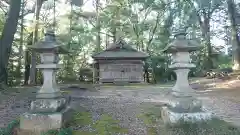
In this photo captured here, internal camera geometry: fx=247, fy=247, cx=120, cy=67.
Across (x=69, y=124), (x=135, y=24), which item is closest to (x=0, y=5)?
(x=135, y=24)

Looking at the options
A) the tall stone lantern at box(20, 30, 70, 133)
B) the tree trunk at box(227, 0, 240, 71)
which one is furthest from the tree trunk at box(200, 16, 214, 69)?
the tall stone lantern at box(20, 30, 70, 133)

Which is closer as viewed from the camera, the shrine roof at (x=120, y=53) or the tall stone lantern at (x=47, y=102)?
the tall stone lantern at (x=47, y=102)

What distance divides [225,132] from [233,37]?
15.8 meters

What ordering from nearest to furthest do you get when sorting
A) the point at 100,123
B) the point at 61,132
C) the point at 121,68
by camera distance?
the point at 61,132 < the point at 100,123 < the point at 121,68

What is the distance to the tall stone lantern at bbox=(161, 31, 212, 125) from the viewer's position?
6.11 meters

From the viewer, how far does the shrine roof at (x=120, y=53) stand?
75.4ft

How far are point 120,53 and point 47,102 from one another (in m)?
17.5

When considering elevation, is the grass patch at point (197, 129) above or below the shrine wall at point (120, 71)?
below

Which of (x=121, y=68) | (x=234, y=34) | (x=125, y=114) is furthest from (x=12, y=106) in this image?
(x=234, y=34)

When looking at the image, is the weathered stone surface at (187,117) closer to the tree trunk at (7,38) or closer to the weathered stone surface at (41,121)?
the weathered stone surface at (41,121)

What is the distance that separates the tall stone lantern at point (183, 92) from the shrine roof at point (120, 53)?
54.6 feet

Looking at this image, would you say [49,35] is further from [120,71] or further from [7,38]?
[120,71]

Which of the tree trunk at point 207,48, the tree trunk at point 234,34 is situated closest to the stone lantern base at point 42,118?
the tree trunk at point 234,34

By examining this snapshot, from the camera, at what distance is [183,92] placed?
629cm
